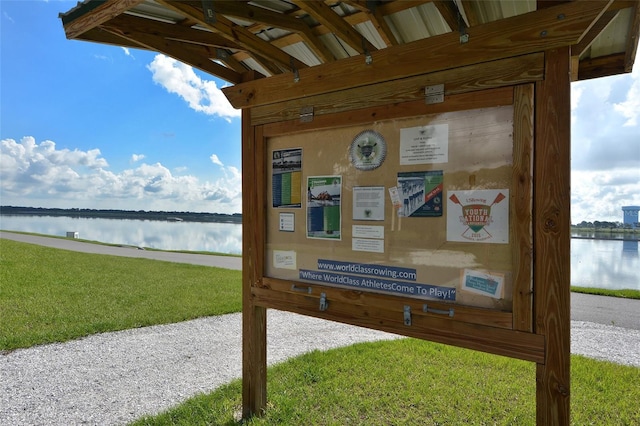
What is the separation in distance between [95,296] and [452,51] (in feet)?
28.9

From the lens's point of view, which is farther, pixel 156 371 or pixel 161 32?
pixel 156 371

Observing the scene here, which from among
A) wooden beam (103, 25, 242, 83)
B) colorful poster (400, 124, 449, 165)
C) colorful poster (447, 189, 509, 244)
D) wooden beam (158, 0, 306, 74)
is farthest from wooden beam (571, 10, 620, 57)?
wooden beam (103, 25, 242, 83)

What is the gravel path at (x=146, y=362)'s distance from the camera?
147 inches

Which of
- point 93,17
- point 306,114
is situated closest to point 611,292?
point 306,114

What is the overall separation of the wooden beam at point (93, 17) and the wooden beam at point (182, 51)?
106mm

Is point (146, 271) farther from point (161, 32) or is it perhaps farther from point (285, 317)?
point (161, 32)

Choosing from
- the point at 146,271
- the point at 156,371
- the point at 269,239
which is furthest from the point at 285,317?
the point at 146,271

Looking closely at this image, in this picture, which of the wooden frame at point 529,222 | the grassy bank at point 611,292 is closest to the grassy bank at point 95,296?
the wooden frame at point 529,222

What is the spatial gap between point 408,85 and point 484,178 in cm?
78

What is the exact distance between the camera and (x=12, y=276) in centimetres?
991

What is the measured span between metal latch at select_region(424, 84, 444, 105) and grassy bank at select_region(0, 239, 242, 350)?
6.09 meters

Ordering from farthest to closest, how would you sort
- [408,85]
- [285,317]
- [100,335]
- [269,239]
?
[285,317] → [100,335] → [269,239] → [408,85]

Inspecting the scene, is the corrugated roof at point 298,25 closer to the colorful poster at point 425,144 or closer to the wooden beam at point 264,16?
the wooden beam at point 264,16

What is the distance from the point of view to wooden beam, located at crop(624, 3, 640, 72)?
8.65ft
